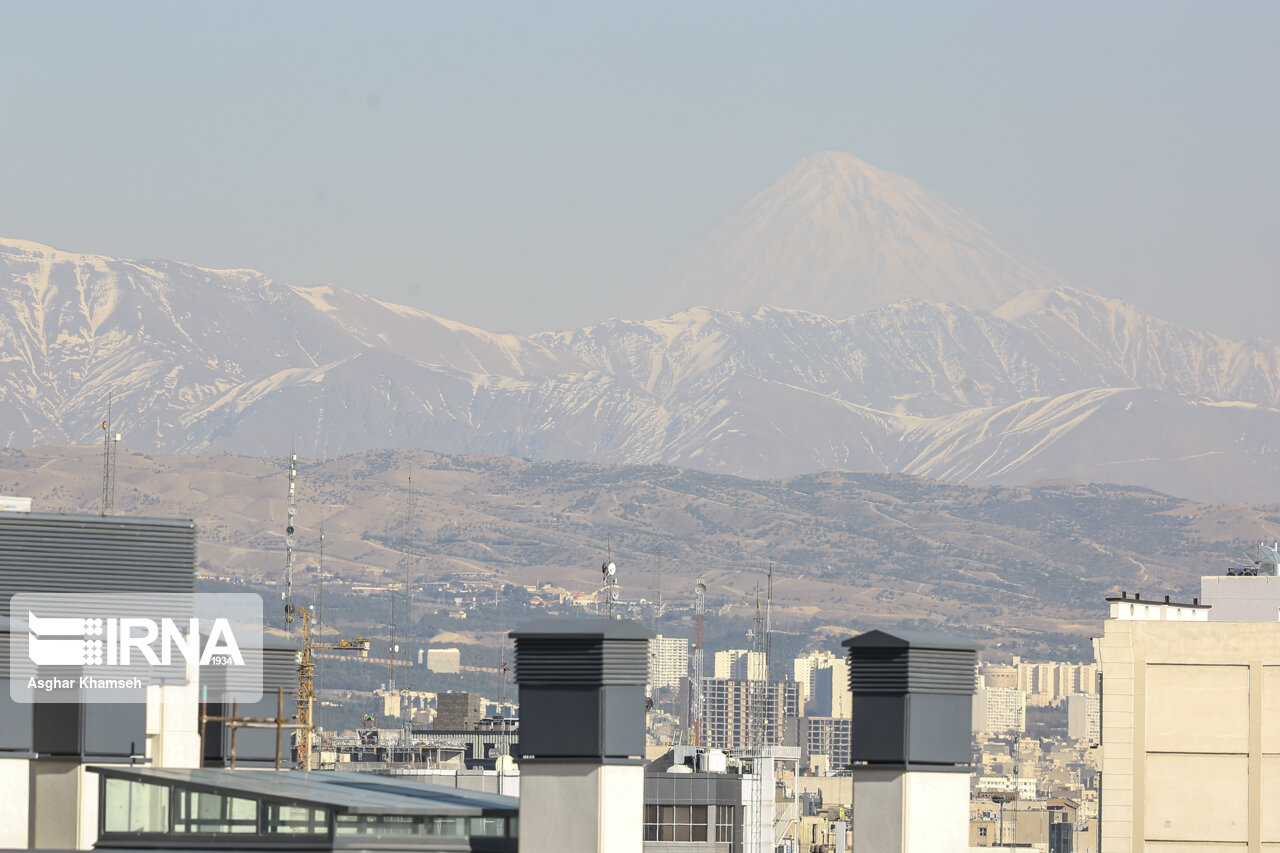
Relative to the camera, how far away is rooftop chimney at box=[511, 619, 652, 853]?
1609 inches

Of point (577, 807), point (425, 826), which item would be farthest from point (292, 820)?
point (577, 807)

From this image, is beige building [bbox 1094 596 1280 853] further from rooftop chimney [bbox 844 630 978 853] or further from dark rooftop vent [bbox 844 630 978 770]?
rooftop chimney [bbox 844 630 978 853]

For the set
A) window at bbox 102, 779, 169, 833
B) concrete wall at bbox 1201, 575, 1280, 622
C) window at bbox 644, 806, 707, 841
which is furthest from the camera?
concrete wall at bbox 1201, 575, 1280, 622

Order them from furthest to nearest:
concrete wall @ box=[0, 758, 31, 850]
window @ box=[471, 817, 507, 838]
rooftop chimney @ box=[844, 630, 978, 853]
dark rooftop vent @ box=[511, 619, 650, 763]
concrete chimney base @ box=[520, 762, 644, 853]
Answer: concrete wall @ box=[0, 758, 31, 850]
rooftop chimney @ box=[844, 630, 978, 853]
window @ box=[471, 817, 507, 838]
dark rooftop vent @ box=[511, 619, 650, 763]
concrete chimney base @ box=[520, 762, 644, 853]

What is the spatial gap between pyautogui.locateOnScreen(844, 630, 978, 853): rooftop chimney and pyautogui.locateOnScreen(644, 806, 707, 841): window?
191 ft

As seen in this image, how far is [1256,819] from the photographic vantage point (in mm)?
78438

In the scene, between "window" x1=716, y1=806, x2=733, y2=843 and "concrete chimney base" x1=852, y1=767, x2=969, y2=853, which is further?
"window" x1=716, y1=806, x2=733, y2=843

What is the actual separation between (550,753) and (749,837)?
77945mm

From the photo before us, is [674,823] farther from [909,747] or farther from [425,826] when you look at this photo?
[425,826]

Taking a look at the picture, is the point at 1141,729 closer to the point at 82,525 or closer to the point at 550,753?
the point at 82,525

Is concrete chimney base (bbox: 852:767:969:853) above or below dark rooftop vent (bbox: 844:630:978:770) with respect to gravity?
below

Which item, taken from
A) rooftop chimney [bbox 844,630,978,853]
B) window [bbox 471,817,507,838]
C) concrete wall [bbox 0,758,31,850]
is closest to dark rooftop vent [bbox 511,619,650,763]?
window [bbox 471,817,507,838]

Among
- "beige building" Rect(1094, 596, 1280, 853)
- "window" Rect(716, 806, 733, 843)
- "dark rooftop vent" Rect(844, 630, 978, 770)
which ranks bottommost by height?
"window" Rect(716, 806, 733, 843)

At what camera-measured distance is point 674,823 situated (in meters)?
102
